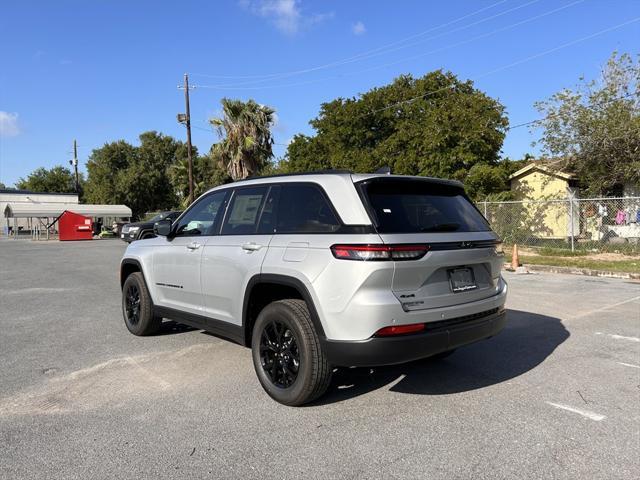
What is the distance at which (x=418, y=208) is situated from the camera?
3.95m

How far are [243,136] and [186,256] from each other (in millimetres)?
26149

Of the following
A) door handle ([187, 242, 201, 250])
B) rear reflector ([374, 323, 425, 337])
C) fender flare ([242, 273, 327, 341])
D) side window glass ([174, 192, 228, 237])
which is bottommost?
rear reflector ([374, 323, 425, 337])

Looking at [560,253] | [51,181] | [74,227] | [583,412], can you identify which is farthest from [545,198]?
[51,181]

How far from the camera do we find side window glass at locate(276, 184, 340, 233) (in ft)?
12.5

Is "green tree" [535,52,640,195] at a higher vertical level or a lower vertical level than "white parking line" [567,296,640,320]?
higher

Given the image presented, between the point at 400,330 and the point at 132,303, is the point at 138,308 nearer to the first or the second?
the point at 132,303

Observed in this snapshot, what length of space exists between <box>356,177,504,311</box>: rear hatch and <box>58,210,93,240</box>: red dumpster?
112 feet

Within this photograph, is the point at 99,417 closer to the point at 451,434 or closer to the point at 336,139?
the point at 451,434

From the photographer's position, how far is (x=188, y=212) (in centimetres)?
545

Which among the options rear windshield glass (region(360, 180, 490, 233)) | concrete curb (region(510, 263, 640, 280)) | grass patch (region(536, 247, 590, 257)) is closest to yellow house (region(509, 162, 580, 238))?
grass patch (region(536, 247, 590, 257))

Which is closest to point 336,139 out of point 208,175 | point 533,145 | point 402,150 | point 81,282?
point 402,150

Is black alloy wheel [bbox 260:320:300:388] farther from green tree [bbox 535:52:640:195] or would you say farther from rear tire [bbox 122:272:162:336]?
green tree [bbox 535:52:640:195]

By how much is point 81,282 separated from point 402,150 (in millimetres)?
18804

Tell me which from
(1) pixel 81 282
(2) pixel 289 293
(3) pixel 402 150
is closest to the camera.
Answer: (2) pixel 289 293
